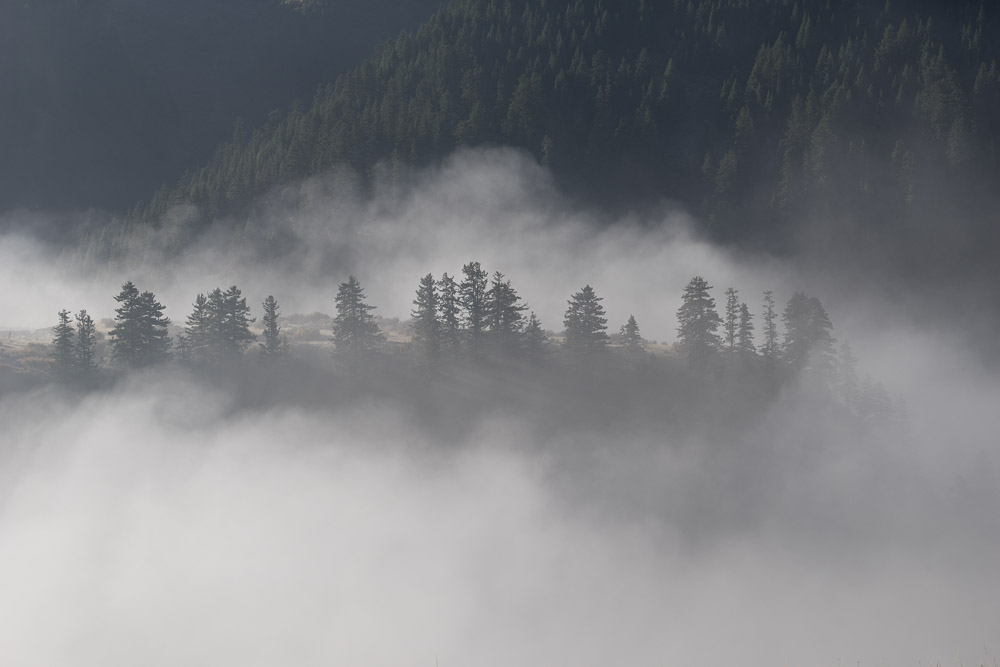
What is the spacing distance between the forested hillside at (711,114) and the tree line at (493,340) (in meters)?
63.5

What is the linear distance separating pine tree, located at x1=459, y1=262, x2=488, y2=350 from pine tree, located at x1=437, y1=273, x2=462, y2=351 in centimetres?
81

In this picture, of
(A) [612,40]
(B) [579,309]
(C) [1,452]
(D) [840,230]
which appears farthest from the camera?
(A) [612,40]

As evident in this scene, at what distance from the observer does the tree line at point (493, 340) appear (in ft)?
251

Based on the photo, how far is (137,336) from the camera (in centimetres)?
7919

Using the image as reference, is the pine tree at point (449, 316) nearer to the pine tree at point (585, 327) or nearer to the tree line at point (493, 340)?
the tree line at point (493, 340)

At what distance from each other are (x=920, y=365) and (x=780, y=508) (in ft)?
151

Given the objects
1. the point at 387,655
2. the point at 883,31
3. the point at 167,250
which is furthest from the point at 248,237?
the point at 883,31

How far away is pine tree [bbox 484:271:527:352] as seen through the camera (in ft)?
268

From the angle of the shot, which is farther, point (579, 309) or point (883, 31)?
point (883, 31)

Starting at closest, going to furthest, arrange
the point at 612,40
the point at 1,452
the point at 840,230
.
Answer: the point at 1,452 → the point at 840,230 → the point at 612,40

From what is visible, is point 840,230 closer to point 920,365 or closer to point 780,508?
point 920,365

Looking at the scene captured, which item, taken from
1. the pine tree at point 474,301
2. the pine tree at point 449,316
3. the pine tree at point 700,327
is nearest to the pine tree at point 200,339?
the pine tree at point 449,316

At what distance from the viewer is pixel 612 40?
168750 mm

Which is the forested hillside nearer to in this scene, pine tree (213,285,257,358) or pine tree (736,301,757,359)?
pine tree (736,301,757,359)
